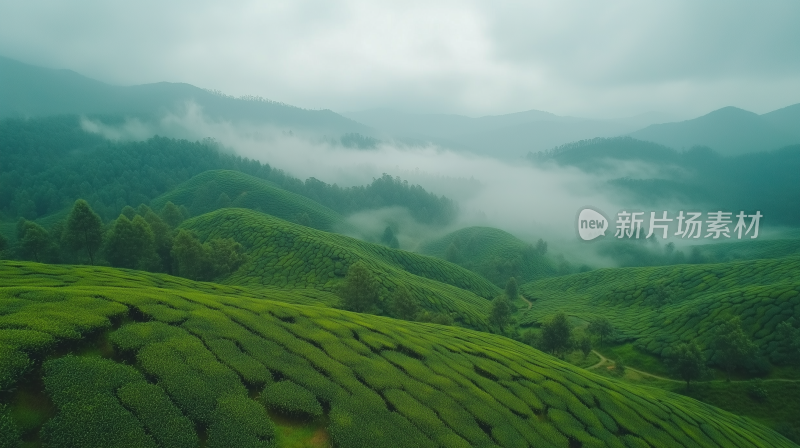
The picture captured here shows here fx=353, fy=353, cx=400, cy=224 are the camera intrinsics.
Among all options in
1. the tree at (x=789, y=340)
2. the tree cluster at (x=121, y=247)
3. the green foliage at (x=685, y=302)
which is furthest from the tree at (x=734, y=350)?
the tree cluster at (x=121, y=247)

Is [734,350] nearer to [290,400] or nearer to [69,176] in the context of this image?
[290,400]

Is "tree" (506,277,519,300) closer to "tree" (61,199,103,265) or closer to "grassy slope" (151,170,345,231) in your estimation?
"grassy slope" (151,170,345,231)

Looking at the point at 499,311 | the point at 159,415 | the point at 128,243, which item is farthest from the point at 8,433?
the point at 499,311

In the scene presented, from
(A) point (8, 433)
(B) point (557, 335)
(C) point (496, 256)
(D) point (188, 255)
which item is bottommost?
(C) point (496, 256)

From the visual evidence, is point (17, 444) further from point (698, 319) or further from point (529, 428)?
point (698, 319)

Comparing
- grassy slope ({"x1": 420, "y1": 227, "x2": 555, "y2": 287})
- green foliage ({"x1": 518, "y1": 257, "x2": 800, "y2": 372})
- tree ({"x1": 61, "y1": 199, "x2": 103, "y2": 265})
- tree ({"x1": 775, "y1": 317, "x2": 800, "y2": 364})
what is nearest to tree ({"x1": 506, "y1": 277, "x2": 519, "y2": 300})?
green foliage ({"x1": 518, "y1": 257, "x2": 800, "y2": 372})

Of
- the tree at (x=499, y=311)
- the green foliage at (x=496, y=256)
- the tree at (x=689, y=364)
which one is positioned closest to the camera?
the tree at (x=689, y=364)

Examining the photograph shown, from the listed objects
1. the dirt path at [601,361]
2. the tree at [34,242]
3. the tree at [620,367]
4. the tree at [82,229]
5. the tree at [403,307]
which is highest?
the tree at [82,229]

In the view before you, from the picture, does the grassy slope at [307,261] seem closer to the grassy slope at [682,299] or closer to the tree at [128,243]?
the tree at [128,243]
